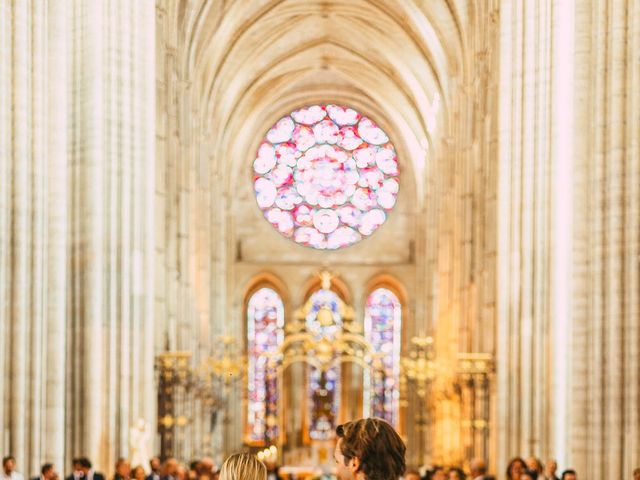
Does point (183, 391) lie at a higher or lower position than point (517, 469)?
lower

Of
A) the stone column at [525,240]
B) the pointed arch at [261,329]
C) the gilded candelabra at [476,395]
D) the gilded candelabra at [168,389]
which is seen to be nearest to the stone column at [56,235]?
the gilded candelabra at [168,389]

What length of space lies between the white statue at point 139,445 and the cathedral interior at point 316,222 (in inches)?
2.2

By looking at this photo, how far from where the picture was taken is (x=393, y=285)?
48625mm

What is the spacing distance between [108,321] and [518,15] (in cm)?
956

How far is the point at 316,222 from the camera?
160 feet

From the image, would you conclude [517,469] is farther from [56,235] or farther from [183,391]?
[183,391]

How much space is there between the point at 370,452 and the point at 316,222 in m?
44.6

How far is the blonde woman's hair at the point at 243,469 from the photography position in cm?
421

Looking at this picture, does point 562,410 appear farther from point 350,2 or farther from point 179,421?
point 350,2

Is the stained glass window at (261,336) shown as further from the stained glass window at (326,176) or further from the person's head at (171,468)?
the person's head at (171,468)

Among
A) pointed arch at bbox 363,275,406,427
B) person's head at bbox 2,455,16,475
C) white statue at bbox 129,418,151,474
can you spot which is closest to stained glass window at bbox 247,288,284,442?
pointed arch at bbox 363,275,406,427

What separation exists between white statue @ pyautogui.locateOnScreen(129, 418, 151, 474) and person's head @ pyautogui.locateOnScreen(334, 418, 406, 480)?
17708 mm

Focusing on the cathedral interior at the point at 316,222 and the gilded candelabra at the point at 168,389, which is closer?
the cathedral interior at the point at 316,222

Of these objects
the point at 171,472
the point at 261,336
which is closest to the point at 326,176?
the point at 261,336
